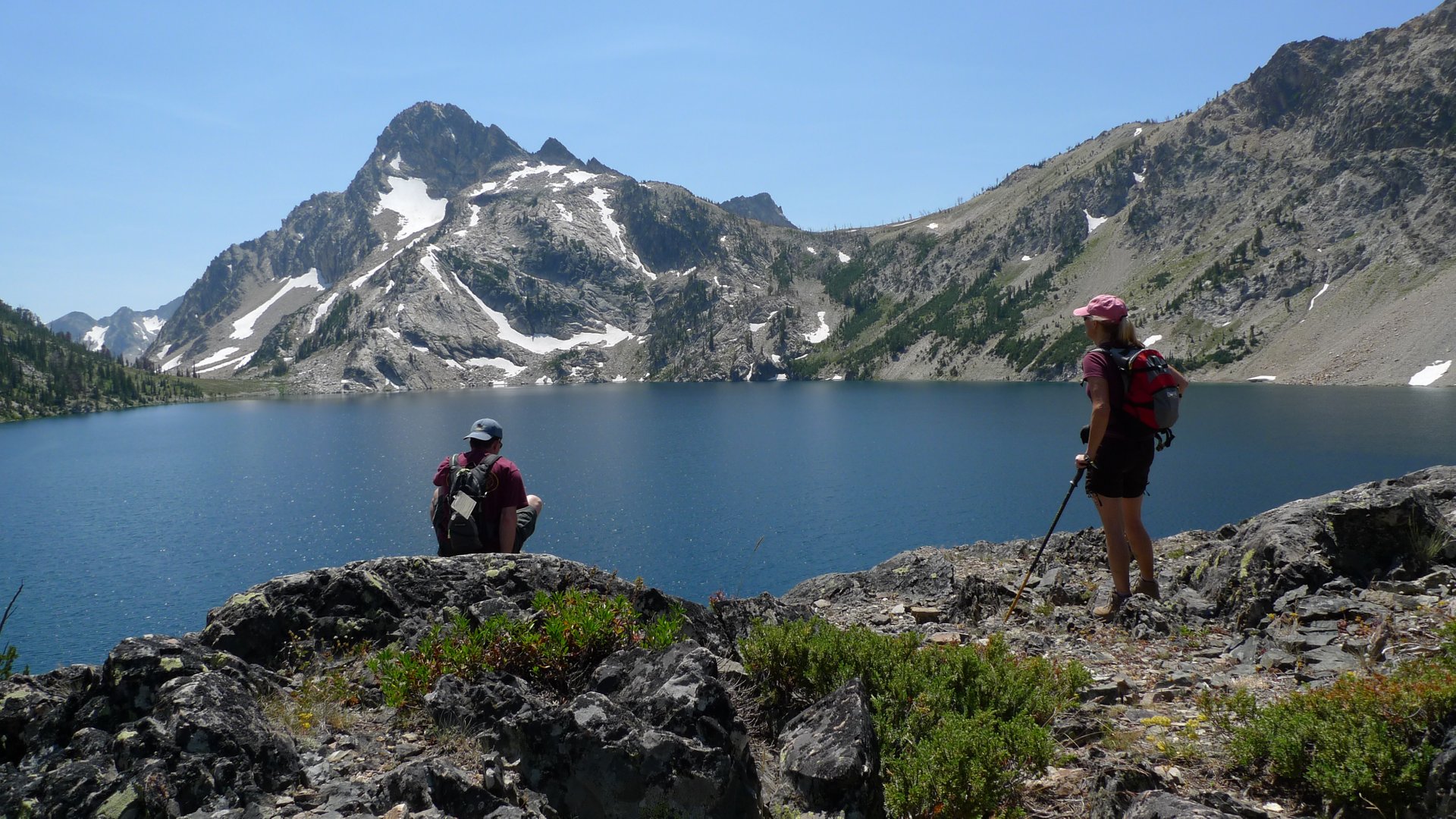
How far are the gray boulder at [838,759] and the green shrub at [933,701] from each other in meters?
0.13

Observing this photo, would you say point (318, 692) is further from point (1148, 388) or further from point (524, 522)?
point (1148, 388)

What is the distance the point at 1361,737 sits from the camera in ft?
13.3

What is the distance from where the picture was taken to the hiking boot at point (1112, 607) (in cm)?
894

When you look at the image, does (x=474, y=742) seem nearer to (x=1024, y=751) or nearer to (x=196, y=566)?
(x=1024, y=751)

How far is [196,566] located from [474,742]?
47183 mm

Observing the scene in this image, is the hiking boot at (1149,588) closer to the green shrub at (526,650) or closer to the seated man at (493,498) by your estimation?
the green shrub at (526,650)

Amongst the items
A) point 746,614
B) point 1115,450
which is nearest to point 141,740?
point 746,614

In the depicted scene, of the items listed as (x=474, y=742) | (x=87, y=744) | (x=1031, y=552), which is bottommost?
(x=1031, y=552)

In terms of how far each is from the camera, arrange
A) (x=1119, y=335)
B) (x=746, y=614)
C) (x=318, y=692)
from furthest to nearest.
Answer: (x=1119, y=335) < (x=746, y=614) < (x=318, y=692)

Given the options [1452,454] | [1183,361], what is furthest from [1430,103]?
[1452,454]

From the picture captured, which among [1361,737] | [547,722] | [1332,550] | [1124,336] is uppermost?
[1124,336]

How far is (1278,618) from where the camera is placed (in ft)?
25.1

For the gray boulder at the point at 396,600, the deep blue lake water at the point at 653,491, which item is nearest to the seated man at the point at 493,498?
the gray boulder at the point at 396,600

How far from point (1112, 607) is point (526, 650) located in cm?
735
